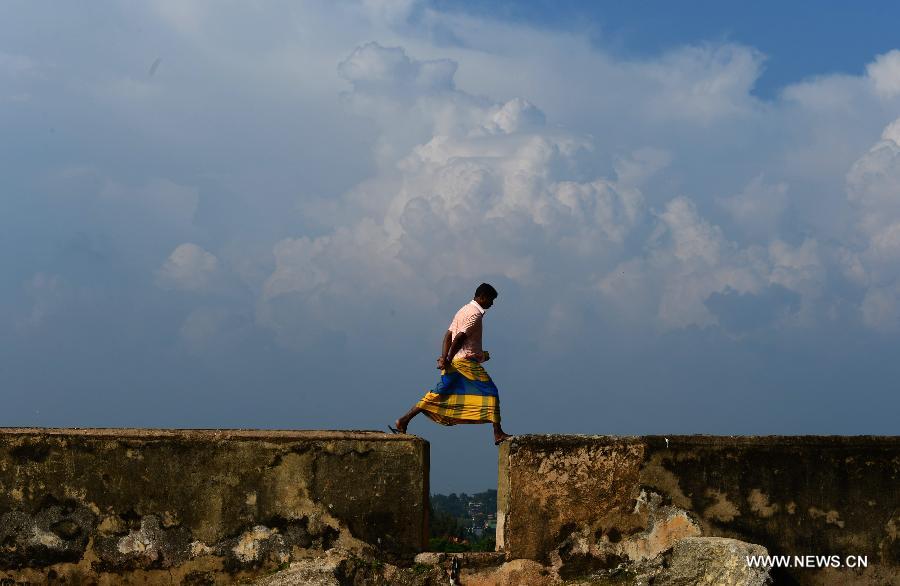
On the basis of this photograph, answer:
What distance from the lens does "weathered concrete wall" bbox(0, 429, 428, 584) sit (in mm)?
5488

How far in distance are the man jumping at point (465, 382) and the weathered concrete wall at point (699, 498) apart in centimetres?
55

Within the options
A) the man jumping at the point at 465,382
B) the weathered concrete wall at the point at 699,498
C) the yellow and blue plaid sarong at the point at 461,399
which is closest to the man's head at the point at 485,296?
the man jumping at the point at 465,382

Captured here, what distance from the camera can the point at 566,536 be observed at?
5.66 m

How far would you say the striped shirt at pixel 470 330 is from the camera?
660cm

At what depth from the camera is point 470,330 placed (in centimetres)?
662

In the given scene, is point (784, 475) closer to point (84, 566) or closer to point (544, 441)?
point (544, 441)

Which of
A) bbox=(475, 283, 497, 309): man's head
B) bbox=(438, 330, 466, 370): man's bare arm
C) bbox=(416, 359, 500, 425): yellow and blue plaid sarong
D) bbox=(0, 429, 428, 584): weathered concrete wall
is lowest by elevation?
bbox=(0, 429, 428, 584): weathered concrete wall

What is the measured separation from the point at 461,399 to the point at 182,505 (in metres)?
1.80

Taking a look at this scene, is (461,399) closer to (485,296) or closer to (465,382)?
(465,382)

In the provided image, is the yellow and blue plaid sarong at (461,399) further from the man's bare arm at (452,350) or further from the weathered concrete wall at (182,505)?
the weathered concrete wall at (182,505)

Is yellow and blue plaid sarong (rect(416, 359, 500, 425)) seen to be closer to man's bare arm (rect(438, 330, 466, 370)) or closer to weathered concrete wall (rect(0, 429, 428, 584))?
man's bare arm (rect(438, 330, 466, 370))

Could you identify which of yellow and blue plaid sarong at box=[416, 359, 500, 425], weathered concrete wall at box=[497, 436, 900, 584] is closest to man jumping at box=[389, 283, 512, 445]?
yellow and blue plaid sarong at box=[416, 359, 500, 425]

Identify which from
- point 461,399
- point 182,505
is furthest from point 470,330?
point 182,505

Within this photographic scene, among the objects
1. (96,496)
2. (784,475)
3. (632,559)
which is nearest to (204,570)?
(96,496)
